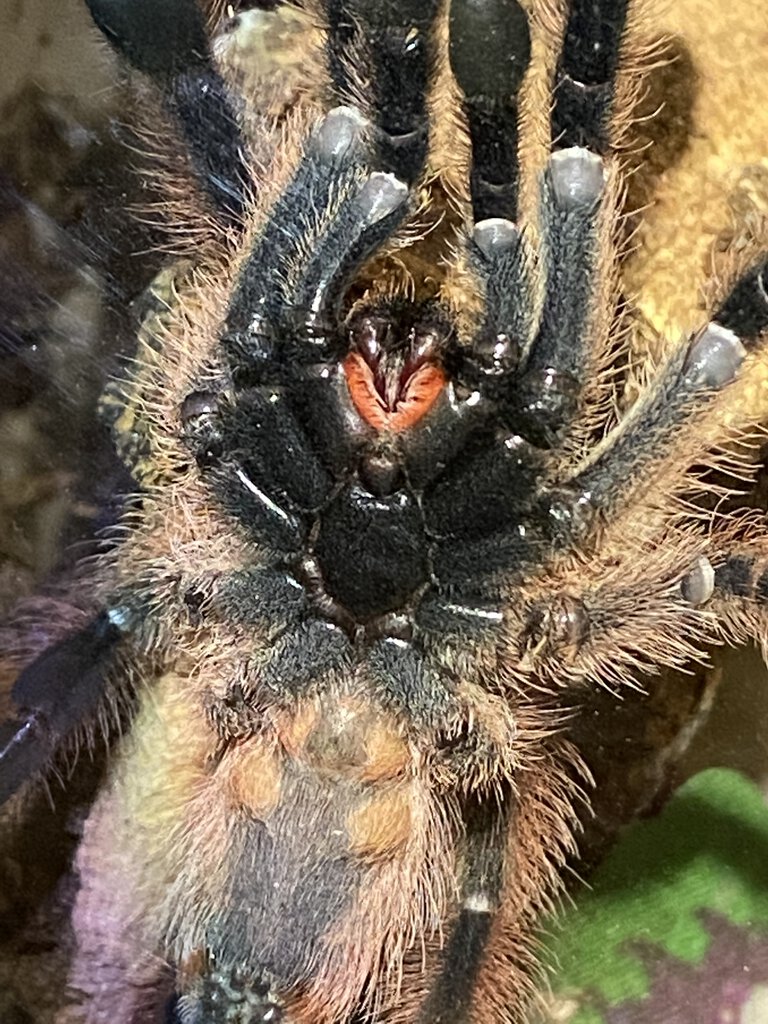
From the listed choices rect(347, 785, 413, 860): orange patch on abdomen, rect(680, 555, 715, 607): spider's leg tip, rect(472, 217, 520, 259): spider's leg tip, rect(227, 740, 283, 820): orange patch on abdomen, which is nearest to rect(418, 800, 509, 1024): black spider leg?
rect(347, 785, 413, 860): orange patch on abdomen

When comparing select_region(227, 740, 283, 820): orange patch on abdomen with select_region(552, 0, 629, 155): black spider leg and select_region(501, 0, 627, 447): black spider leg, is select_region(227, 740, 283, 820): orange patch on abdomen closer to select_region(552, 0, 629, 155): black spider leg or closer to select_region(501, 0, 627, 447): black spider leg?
select_region(501, 0, 627, 447): black spider leg

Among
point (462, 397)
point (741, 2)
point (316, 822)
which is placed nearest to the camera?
point (462, 397)

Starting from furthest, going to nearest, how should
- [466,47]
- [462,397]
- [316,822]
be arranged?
[316,822], [462,397], [466,47]

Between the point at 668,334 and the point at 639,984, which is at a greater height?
the point at 668,334

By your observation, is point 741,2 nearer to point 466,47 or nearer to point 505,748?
point 466,47

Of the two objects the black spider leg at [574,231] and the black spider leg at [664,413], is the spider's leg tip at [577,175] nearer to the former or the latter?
the black spider leg at [574,231]

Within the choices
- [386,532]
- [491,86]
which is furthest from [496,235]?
[386,532]

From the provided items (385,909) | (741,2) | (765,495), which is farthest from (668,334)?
(385,909)

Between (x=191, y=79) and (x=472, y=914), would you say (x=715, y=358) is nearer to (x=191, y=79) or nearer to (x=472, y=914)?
(x=191, y=79)
